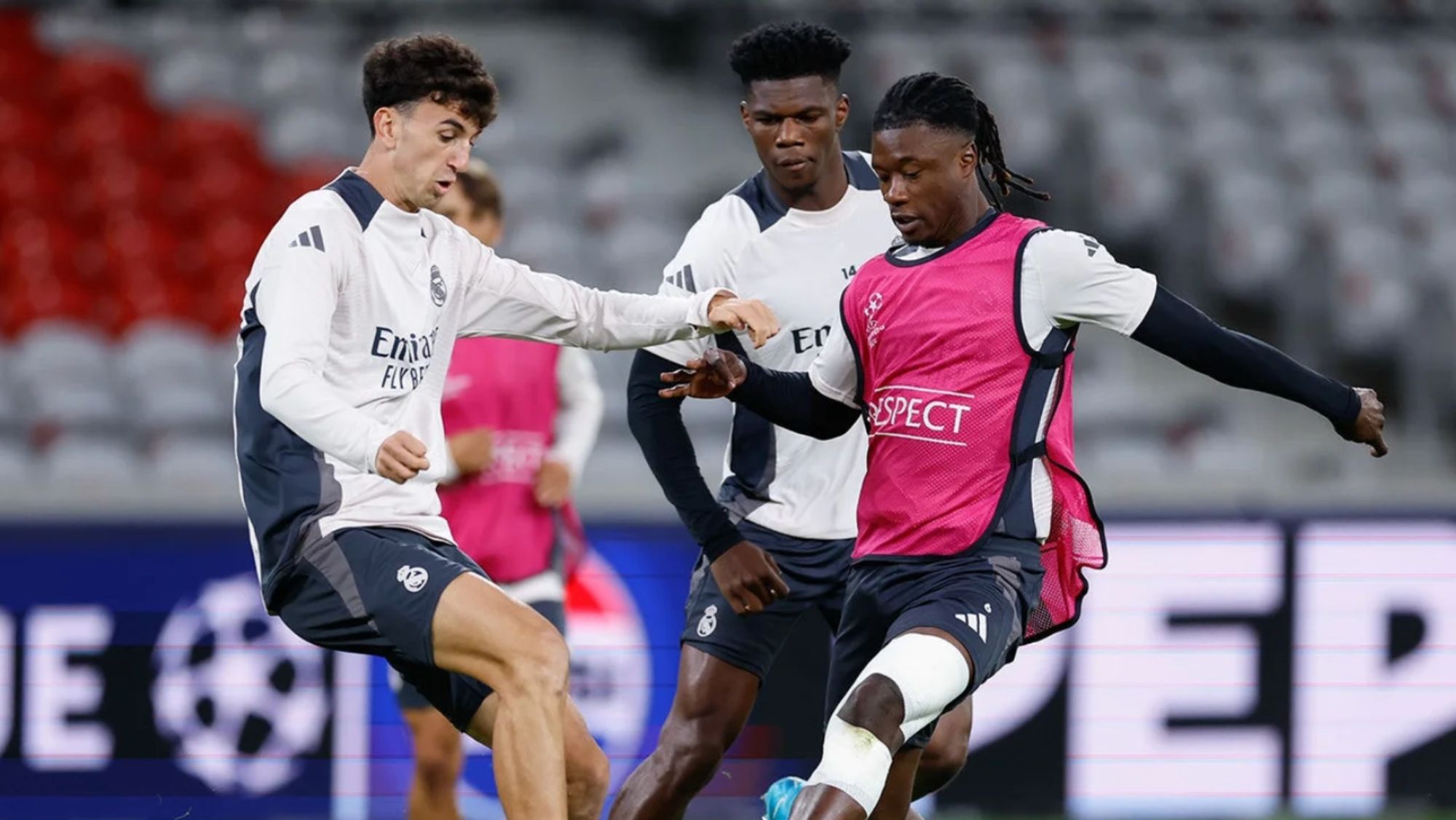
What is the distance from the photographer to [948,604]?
4492 millimetres

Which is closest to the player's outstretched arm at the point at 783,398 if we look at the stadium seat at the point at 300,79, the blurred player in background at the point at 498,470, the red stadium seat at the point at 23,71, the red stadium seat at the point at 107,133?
the blurred player in background at the point at 498,470

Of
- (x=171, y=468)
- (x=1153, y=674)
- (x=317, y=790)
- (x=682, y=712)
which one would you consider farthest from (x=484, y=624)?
(x=171, y=468)

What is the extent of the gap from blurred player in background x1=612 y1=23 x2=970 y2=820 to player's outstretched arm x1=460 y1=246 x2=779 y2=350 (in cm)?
29

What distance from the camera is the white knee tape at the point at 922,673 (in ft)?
14.1

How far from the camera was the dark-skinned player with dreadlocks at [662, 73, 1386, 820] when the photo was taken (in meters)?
4.51

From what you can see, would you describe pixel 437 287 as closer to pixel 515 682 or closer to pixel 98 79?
pixel 515 682

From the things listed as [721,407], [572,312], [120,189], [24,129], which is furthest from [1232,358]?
[24,129]

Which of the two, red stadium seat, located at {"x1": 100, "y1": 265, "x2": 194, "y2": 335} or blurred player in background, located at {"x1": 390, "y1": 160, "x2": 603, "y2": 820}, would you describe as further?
red stadium seat, located at {"x1": 100, "y1": 265, "x2": 194, "y2": 335}

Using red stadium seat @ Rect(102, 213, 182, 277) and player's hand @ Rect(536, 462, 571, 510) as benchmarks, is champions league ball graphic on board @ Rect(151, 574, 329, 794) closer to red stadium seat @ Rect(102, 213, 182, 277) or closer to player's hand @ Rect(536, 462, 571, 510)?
player's hand @ Rect(536, 462, 571, 510)

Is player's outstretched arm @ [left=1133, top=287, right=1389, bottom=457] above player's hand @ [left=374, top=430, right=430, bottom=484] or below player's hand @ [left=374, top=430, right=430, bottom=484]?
above

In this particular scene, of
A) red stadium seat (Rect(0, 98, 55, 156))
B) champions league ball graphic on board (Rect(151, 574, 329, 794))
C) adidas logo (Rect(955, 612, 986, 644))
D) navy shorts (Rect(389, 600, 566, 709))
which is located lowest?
champions league ball graphic on board (Rect(151, 574, 329, 794))

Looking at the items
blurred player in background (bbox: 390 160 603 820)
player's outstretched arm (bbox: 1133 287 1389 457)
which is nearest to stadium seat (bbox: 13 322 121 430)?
blurred player in background (bbox: 390 160 603 820)

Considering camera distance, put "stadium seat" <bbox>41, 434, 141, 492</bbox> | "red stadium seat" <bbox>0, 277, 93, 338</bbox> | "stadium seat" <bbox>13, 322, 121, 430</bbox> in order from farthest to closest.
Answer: "red stadium seat" <bbox>0, 277, 93, 338</bbox>
"stadium seat" <bbox>13, 322, 121, 430</bbox>
"stadium seat" <bbox>41, 434, 141, 492</bbox>

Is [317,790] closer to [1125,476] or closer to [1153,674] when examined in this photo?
[1153,674]
